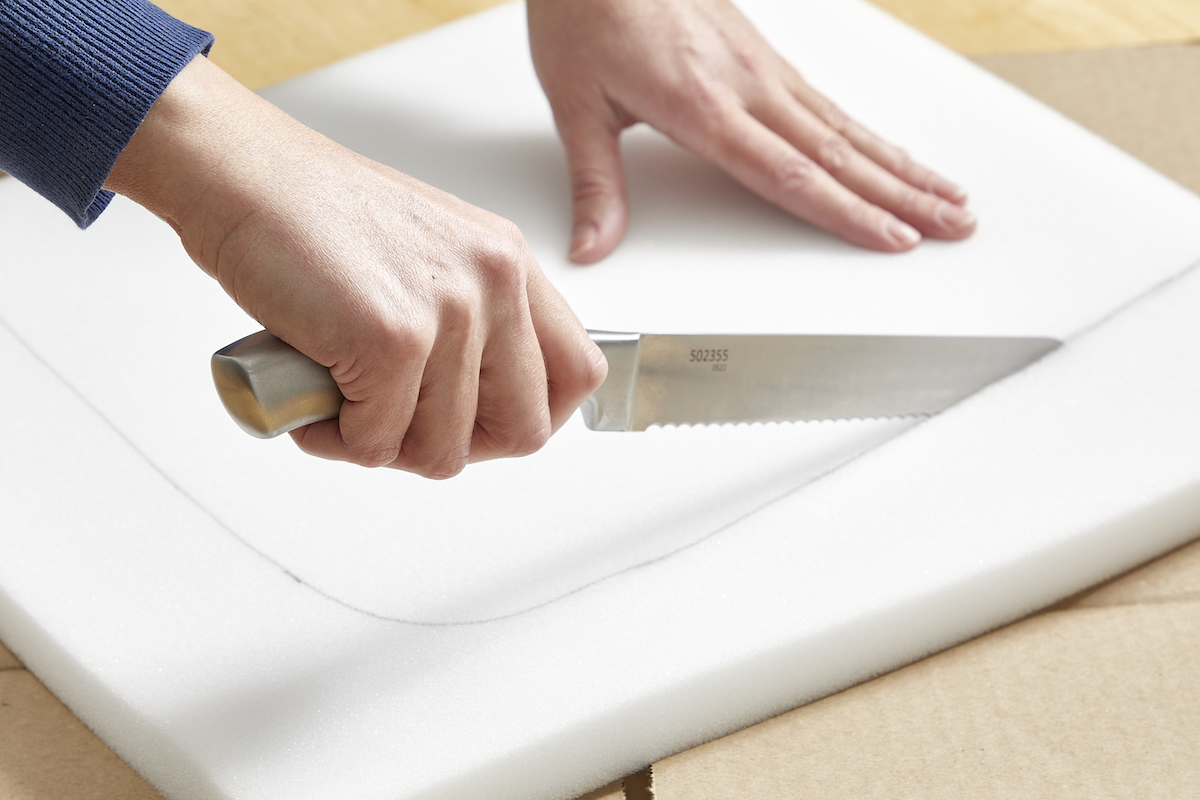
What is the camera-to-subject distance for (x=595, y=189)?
2.53 ft

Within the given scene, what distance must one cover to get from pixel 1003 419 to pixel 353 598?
1.33 feet

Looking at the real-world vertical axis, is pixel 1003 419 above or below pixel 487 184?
below

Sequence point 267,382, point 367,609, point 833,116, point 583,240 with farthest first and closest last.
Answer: point 833,116
point 583,240
point 367,609
point 267,382

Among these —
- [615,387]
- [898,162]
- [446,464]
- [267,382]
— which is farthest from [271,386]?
[898,162]

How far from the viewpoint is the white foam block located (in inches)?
20.0

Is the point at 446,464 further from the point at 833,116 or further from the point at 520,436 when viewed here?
the point at 833,116

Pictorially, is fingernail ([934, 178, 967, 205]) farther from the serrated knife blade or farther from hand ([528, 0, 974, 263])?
the serrated knife blade

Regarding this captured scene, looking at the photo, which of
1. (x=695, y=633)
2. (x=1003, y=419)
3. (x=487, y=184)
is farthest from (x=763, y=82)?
(x=695, y=633)

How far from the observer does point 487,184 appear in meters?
0.80

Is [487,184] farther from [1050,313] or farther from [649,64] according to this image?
[1050,313]

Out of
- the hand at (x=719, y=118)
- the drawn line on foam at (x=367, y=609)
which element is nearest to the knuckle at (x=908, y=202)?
the hand at (x=719, y=118)

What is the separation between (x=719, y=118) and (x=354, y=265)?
485 millimetres

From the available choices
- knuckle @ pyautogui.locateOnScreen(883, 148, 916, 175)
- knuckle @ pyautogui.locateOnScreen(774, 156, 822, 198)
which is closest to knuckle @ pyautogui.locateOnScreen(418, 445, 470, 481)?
knuckle @ pyautogui.locateOnScreen(774, 156, 822, 198)

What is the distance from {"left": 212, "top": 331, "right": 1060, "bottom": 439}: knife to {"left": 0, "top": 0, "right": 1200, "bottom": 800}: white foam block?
24mm
